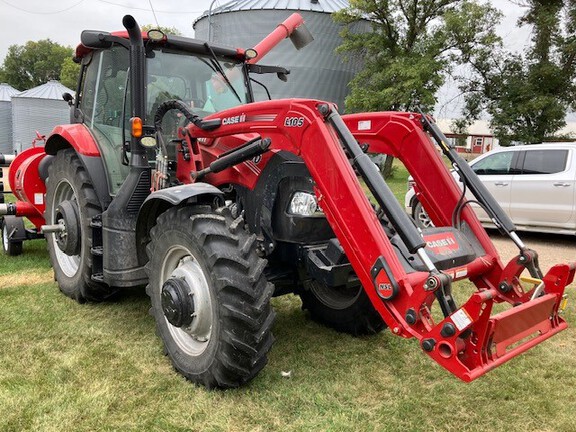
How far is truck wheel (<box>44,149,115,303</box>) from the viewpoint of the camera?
424cm

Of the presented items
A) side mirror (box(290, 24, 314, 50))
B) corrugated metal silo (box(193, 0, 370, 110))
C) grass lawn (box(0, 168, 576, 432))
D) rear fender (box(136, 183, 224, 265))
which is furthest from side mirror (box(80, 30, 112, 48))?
corrugated metal silo (box(193, 0, 370, 110))

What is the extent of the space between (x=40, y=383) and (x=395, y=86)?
17.9 meters

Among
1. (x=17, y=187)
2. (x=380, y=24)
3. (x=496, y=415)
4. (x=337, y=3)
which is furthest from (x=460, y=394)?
(x=337, y=3)

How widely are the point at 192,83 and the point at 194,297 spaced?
1975mm

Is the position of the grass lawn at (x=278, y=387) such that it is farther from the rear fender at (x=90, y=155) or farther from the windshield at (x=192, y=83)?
the windshield at (x=192, y=83)

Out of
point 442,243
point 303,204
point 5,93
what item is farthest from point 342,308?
point 5,93

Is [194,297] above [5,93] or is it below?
below

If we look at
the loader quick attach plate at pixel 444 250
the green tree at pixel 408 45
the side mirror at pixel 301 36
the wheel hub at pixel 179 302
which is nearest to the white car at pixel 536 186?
the side mirror at pixel 301 36

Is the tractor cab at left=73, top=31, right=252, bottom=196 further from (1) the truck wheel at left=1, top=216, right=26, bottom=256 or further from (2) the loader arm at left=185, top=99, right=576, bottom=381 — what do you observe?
(1) the truck wheel at left=1, top=216, right=26, bottom=256

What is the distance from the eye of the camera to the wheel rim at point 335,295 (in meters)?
4.03

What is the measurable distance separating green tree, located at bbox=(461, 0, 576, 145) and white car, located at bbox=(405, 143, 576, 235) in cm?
1089

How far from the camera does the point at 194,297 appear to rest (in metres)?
3.15

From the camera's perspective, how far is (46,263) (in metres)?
6.11

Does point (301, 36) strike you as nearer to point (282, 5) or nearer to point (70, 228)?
point (70, 228)
